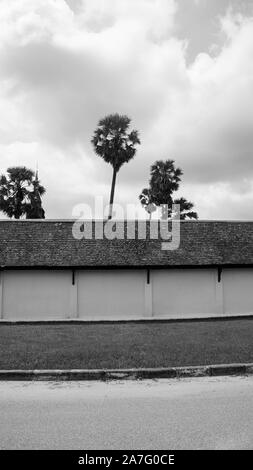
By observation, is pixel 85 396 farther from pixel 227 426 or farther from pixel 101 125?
pixel 101 125

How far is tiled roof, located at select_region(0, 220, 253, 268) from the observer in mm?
21828

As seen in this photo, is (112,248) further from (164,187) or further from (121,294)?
(164,187)

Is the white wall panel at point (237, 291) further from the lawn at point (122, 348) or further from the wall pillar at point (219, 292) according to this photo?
the lawn at point (122, 348)

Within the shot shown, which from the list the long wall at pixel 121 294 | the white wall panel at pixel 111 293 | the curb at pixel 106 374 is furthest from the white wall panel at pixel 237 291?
the curb at pixel 106 374

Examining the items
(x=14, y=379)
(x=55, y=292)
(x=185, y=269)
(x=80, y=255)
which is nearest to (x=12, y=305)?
(x=55, y=292)

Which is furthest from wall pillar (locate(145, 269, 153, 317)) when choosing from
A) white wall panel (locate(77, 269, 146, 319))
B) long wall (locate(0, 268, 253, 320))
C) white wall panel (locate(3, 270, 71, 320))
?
white wall panel (locate(3, 270, 71, 320))

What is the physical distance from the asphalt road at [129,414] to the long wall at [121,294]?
1327cm

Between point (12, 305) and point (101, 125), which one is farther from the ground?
point (101, 125)

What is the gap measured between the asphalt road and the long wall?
13.3 m

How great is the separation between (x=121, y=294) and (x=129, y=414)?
15543 millimetres

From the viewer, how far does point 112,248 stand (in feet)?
75.4

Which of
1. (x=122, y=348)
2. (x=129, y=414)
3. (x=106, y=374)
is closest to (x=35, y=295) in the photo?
(x=122, y=348)

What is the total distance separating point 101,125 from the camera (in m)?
37.3

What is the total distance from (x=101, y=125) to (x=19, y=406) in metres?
32.7
